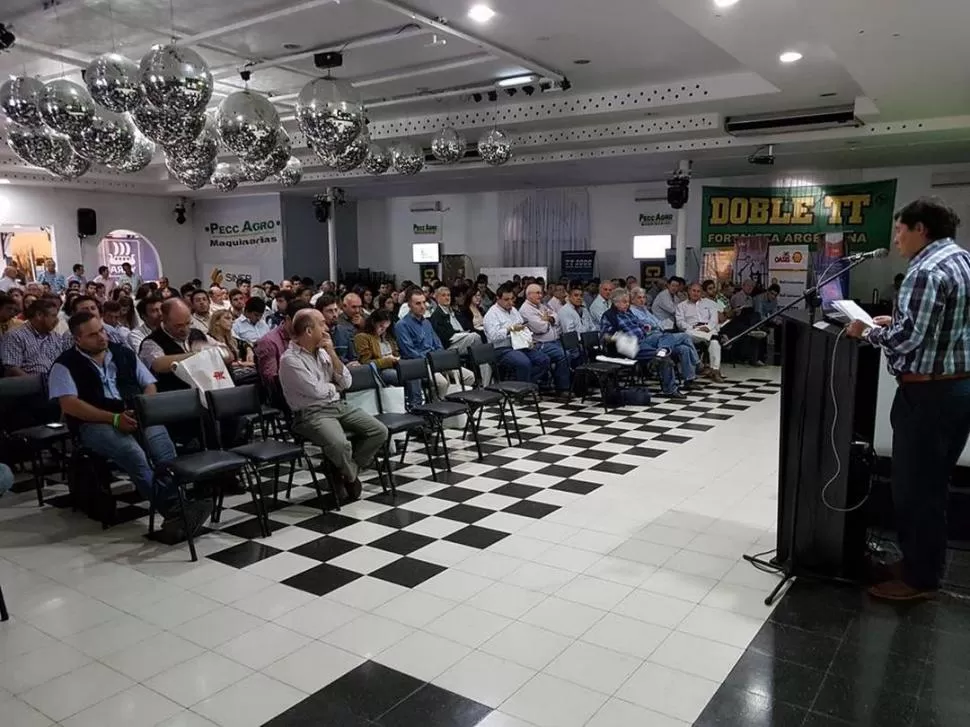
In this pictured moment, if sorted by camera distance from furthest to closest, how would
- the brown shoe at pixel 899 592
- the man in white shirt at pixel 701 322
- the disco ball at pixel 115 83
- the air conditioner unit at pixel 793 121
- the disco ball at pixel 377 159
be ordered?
1. the man in white shirt at pixel 701 322
2. the air conditioner unit at pixel 793 121
3. the disco ball at pixel 377 159
4. the disco ball at pixel 115 83
5. the brown shoe at pixel 899 592

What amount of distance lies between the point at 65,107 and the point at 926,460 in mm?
5324

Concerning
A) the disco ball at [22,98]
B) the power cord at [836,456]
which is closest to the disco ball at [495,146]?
the disco ball at [22,98]

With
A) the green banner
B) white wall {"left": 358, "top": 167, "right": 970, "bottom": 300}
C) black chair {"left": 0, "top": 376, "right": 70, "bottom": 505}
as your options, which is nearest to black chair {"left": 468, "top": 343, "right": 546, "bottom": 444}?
black chair {"left": 0, "top": 376, "right": 70, "bottom": 505}

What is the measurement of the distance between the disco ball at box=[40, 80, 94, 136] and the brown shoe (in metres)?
5.43

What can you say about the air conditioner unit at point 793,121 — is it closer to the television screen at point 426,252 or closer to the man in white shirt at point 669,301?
the man in white shirt at point 669,301

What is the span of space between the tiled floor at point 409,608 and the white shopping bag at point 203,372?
2.72ft

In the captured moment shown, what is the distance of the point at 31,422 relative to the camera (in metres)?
5.04

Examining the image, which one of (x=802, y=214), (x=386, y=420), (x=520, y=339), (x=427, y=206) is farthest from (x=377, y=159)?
(x=427, y=206)

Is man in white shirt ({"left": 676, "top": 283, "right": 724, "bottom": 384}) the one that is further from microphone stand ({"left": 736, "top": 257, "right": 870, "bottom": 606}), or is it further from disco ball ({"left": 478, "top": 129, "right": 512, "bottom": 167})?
microphone stand ({"left": 736, "top": 257, "right": 870, "bottom": 606})

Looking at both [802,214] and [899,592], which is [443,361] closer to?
[899,592]

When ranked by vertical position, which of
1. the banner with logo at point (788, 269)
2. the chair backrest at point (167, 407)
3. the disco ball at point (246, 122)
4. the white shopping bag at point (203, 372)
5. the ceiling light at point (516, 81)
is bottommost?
the chair backrest at point (167, 407)

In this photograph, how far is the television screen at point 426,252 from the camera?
1708cm

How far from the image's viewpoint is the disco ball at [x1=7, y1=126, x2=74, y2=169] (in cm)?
514

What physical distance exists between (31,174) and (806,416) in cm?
1445
